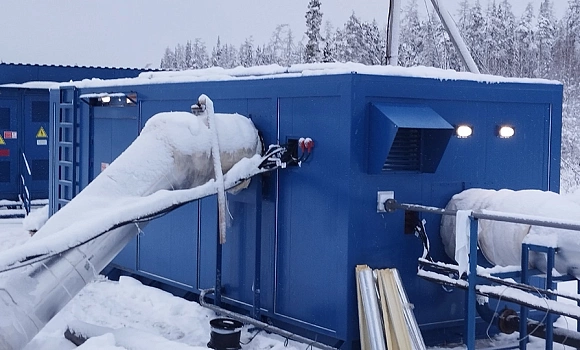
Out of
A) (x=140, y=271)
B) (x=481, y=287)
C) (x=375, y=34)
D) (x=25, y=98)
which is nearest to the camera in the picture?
(x=481, y=287)

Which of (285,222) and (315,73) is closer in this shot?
(315,73)

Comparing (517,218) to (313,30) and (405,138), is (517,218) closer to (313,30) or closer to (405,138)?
(405,138)

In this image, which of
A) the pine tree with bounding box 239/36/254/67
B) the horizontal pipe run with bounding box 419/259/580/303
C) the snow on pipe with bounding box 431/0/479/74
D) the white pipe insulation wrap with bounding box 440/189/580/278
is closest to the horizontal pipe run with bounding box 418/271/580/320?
the horizontal pipe run with bounding box 419/259/580/303

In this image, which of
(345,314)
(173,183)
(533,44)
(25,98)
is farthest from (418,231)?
(533,44)

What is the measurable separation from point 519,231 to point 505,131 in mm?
1709

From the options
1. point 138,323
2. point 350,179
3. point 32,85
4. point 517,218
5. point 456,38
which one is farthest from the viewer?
point 32,85

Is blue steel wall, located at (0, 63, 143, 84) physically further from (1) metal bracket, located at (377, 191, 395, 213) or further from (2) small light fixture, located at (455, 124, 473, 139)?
(1) metal bracket, located at (377, 191, 395, 213)

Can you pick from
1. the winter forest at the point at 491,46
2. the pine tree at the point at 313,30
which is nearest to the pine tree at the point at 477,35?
the winter forest at the point at 491,46

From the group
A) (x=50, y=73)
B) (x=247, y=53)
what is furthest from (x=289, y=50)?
(x=50, y=73)

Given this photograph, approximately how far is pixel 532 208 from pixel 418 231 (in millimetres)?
1081

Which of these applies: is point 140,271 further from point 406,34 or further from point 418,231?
point 406,34

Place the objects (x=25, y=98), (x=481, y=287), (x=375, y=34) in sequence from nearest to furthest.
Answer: (x=481, y=287) → (x=25, y=98) → (x=375, y=34)

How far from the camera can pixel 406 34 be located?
75000 mm

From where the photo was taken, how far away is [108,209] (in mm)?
7043
